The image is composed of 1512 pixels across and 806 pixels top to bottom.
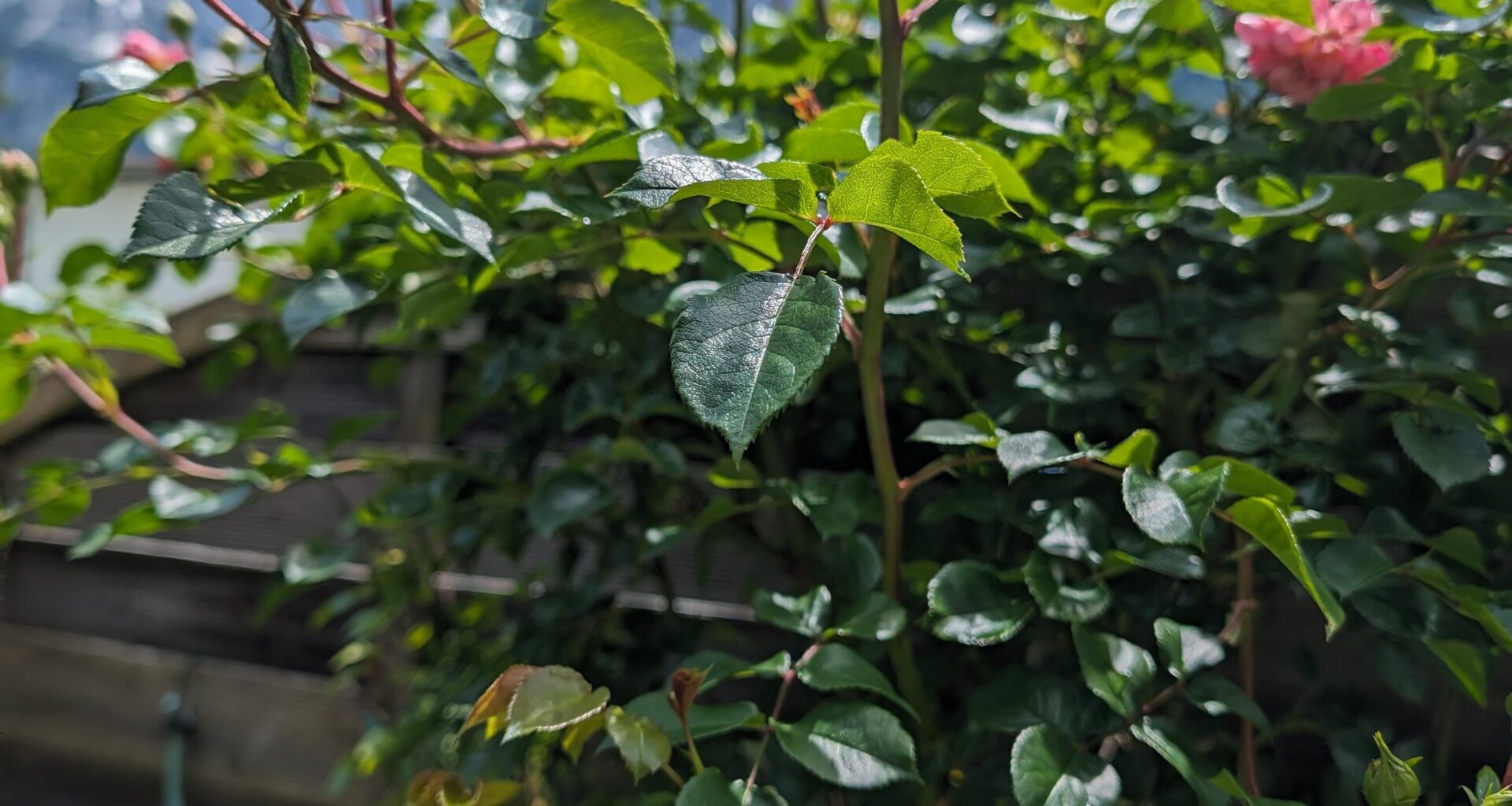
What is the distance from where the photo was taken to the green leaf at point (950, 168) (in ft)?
0.89

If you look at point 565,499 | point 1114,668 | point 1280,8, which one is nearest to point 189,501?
point 565,499

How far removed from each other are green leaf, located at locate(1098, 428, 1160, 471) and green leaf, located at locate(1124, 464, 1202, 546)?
0.04ft

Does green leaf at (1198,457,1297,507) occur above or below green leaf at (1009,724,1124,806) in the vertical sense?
above

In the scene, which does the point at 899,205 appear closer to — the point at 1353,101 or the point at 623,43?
the point at 623,43

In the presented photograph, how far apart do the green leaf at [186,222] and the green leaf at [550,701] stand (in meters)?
0.19

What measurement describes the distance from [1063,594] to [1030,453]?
2.9 inches

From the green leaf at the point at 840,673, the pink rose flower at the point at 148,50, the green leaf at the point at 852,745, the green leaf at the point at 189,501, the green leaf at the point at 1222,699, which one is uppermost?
the pink rose flower at the point at 148,50

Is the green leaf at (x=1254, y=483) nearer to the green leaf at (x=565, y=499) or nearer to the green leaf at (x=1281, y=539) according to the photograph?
the green leaf at (x=1281, y=539)

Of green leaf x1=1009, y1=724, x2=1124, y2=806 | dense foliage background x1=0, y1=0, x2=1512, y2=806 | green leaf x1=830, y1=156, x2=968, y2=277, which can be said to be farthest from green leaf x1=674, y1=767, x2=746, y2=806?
green leaf x1=830, y1=156, x2=968, y2=277

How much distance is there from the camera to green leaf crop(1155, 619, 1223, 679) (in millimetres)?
394

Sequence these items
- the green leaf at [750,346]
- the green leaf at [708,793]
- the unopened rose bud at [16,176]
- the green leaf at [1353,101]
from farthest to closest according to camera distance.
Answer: the unopened rose bud at [16,176] < the green leaf at [1353,101] < the green leaf at [708,793] < the green leaf at [750,346]

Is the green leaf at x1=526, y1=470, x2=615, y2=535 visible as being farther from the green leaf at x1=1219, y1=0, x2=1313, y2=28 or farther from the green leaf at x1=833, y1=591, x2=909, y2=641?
the green leaf at x1=1219, y1=0, x2=1313, y2=28

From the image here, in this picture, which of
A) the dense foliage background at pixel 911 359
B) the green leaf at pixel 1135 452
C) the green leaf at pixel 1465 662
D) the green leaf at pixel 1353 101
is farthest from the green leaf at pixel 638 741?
the green leaf at pixel 1353 101

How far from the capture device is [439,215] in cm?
34
